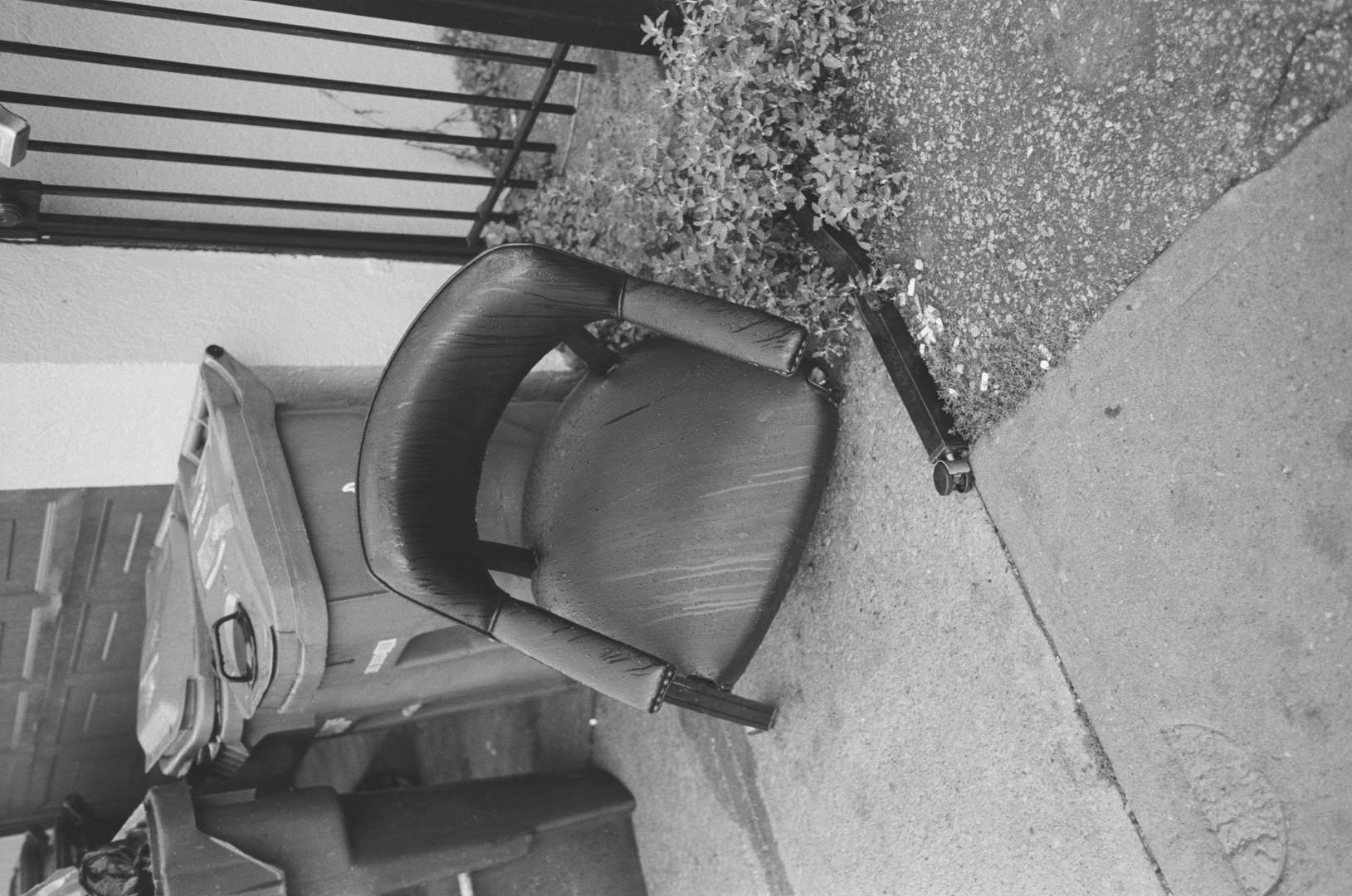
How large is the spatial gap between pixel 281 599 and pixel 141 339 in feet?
2.56

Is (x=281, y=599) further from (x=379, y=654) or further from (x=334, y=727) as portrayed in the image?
(x=334, y=727)

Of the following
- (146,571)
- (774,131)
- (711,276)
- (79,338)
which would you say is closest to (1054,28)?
(774,131)

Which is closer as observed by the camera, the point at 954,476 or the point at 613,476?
the point at 954,476

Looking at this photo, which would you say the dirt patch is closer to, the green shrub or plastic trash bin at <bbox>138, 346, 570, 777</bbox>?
the green shrub

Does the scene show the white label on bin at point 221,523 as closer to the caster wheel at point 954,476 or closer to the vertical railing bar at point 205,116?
the vertical railing bar at point 205,116

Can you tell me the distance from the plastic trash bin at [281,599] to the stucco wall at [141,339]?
0.12 meters

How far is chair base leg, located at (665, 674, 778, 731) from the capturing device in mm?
2037

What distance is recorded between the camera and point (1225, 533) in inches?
63.4

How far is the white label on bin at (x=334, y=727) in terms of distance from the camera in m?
2.65

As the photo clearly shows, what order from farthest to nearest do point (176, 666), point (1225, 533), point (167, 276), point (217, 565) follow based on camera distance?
1. point (176, 666)
2. point (167, 276)
3. point (217, 565)
4. point (1225, 533)

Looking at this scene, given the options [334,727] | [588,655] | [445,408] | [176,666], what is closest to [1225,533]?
[588,655]

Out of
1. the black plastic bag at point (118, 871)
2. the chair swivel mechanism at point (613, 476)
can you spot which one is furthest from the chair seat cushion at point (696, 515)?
the black plastic bag at point (118, 871)

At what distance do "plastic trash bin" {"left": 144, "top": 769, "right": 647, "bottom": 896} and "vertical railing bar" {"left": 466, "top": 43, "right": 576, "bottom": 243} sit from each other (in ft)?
5.02

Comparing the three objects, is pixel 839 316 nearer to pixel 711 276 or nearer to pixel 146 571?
pixel 711 276
